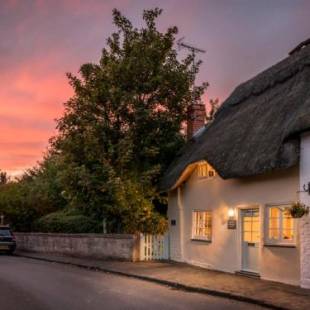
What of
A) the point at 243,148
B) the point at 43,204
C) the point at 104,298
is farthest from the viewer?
the point at 43,204

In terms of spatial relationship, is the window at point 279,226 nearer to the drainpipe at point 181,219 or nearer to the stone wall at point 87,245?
the drainpipe at point 181,219

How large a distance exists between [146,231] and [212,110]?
1453 cm

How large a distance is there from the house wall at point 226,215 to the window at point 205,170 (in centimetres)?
21

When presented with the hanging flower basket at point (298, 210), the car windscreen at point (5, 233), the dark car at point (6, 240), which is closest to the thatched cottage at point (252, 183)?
the hanging flower basket at point (298, 210)

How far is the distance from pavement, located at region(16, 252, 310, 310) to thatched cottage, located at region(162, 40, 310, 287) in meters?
0.76

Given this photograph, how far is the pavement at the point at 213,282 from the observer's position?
1255 centimetres

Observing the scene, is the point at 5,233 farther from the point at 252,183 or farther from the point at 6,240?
the point at 252,183

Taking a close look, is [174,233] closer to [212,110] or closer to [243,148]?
[243,148]

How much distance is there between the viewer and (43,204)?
35.5 m

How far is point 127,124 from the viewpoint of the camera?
Result: 2541cm

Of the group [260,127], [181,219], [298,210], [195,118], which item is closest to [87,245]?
[181,219]

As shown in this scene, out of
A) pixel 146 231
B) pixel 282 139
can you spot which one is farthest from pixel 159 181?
pixel 282 139

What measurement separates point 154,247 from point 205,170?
15.2 ft

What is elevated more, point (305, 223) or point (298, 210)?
point (298, 210)
